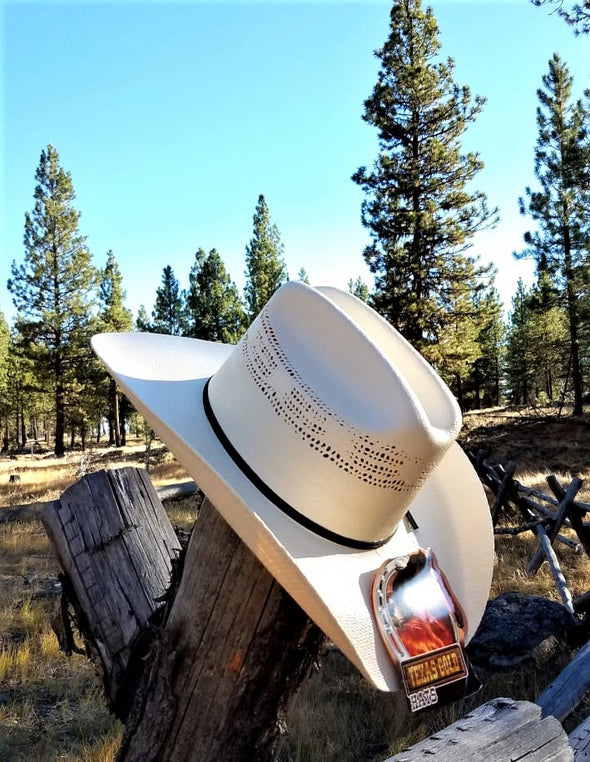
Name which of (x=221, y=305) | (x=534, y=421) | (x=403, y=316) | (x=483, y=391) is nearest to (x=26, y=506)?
(x=403, y=316)

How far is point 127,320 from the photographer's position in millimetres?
38281

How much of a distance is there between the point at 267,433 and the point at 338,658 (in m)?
4.45

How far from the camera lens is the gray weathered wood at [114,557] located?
1771 mm

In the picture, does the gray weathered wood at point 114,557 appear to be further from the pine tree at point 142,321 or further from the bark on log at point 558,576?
the pine tree at point 142,321

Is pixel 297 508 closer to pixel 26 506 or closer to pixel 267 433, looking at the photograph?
pixel 267 433

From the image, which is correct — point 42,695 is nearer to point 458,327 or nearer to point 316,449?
point 316,449

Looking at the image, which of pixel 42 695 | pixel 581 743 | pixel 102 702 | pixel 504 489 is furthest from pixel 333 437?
pixel 504 489

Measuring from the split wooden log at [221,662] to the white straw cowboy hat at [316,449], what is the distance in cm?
15

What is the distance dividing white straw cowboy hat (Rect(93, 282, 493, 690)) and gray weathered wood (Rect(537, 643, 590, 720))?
7.98 ft

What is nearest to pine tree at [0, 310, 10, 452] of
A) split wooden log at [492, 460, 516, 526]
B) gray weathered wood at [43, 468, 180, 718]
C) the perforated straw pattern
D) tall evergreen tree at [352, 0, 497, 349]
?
tall evergreen tree at [352, 0, 497, 349]

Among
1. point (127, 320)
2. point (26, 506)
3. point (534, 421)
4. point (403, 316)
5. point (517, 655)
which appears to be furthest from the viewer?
point (127, 320)

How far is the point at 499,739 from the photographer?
1564 millimetres

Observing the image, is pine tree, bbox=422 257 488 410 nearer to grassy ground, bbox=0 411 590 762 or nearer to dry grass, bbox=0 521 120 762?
grassy ground, bbox=0 411 590 762

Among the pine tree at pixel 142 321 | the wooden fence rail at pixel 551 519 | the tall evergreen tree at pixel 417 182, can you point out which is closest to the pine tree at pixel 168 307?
the pine tree at pixel 142 321
